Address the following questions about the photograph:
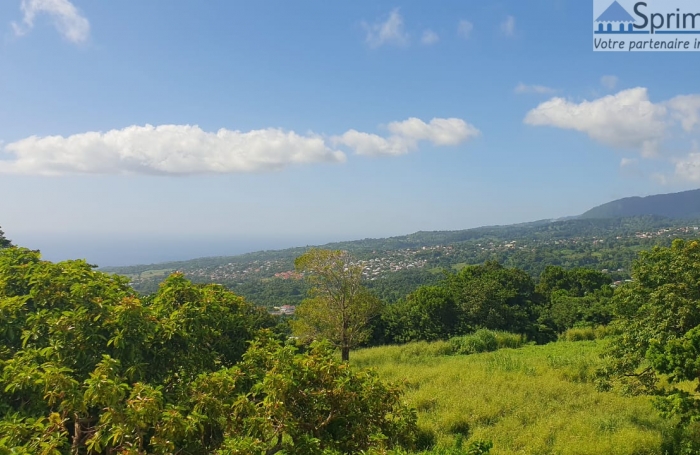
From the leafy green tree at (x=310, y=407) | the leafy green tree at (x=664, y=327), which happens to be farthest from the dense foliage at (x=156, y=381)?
the leafy green tree at (x=664, y=327)

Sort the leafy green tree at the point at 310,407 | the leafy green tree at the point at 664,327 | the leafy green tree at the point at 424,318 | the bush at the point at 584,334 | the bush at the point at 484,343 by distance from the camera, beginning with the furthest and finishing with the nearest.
Result: the leafy green tree at the point at 424,318
the bush at the point at 584,334
the bush at the point at 484,343
the leafy green tree at the point at 664,327
the leafy green tree at the point at 310,407

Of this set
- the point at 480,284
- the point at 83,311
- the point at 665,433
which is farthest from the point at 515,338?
the point at 83,311

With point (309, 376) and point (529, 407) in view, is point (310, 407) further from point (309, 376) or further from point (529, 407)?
point (529, 407)

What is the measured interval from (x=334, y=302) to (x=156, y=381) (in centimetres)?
1432

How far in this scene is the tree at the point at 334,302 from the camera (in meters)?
18.8

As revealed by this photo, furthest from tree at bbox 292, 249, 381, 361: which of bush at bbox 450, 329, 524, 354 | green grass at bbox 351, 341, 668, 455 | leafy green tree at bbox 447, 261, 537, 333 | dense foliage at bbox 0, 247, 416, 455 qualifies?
leafy green tree at bbox 447, 261, 537, 333

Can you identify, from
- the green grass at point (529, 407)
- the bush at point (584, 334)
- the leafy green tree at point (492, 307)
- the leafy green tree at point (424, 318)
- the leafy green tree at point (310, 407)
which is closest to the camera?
the leafy green tree at point (310, 407)

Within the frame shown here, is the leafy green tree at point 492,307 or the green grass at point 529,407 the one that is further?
the leafy green tree at point 492,307

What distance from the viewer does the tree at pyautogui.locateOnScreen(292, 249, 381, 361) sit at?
18.8 m

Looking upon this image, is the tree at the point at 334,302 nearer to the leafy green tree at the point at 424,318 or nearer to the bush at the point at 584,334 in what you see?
the leafy green tree at the point at 424,318

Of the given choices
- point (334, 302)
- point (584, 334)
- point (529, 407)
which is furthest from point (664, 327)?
point (584, 334)

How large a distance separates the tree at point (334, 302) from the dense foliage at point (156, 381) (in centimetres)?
1250

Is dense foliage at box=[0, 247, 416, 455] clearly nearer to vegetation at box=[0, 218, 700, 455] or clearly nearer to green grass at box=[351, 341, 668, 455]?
vegetation at box=[0, 218, 700, 455]

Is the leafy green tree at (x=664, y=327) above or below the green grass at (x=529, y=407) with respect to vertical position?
above
